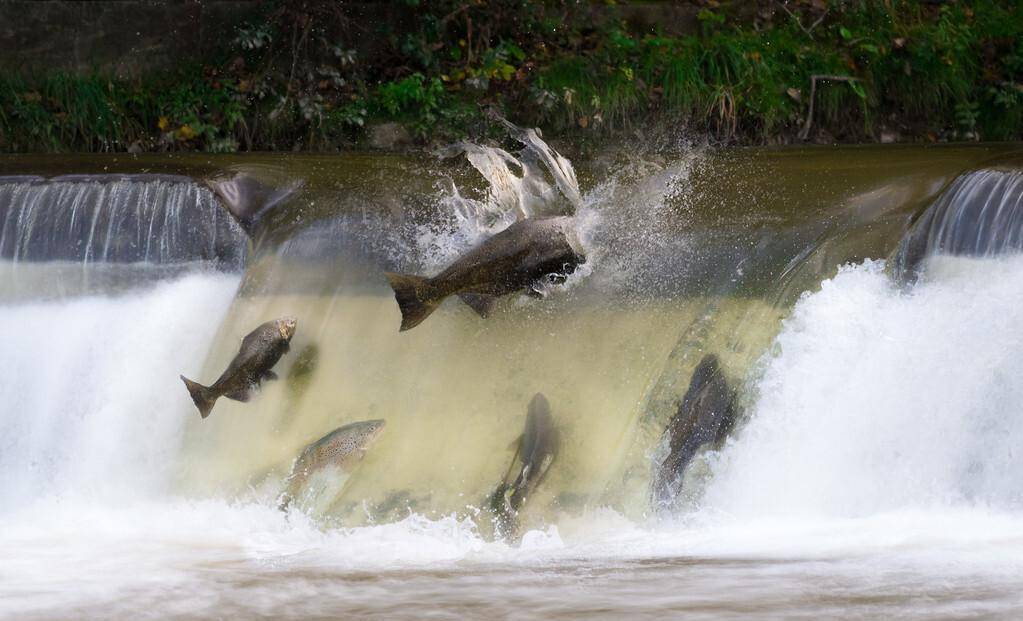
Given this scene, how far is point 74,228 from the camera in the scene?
6.90 m

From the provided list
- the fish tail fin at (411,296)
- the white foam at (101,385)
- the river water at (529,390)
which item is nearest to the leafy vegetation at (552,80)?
the river water at (529,390)

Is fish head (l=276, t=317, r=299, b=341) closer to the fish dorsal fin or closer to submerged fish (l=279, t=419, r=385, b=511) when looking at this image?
submerged fish (l=279, t=419, r=385, b=511)

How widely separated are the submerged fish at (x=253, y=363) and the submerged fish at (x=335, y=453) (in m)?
0.44

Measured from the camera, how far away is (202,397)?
5.77 m

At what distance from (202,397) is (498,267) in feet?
4.72

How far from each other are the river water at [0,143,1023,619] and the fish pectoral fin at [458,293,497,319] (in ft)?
0.45

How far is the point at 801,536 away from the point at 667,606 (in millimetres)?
1049

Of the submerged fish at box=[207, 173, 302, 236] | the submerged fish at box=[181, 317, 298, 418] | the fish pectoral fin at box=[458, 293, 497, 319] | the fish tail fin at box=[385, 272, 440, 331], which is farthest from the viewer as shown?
the submerged fish at box=[207, 173, 302, 236]

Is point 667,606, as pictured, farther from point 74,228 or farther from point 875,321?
point 74,228

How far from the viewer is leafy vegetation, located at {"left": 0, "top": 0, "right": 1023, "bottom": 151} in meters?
8.59

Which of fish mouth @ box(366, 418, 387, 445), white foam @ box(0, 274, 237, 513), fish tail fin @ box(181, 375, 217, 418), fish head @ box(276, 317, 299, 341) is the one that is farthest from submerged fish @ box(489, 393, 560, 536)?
white foam @ box(0, 274, 237, 513)

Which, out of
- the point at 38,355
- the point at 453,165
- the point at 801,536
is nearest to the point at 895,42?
the point at 453,165

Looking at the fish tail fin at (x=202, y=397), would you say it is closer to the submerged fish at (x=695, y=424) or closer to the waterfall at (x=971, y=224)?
the submerged fish at (x=695, y=424)

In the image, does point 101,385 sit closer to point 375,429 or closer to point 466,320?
point 375,429
